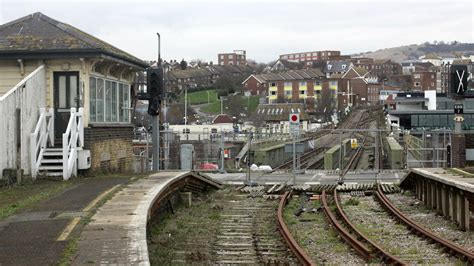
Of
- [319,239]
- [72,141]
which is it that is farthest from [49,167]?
[319,239]

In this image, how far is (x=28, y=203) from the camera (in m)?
12.1

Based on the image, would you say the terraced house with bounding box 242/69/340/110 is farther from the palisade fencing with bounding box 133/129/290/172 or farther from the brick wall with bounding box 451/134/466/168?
the brick wall with bounding box 451/134/466/168

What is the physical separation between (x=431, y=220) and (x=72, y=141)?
9046 mm

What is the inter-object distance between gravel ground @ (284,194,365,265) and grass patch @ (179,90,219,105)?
346ft

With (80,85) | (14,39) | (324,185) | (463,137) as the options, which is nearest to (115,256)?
(80,85)

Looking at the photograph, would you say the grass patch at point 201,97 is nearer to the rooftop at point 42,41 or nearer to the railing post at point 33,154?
the rooftop at point 42,41

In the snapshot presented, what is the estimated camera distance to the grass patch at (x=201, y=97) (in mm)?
122819

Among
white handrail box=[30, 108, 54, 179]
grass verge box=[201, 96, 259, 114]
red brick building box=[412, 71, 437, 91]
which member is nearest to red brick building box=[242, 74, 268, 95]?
grass verge box=[201, 96, 259, 114]

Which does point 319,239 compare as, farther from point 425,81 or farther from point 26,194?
point 425,81

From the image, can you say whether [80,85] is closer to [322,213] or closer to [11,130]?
[11,130]

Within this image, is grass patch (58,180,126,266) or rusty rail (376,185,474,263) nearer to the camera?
grass patch (58,180,126,266)

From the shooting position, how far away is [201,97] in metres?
128

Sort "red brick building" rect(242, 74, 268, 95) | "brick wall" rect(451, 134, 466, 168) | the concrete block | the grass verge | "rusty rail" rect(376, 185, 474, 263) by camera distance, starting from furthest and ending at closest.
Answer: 1. "red brick building" rect(242, 74, 268, 95)
2. the grass verge
3. "brick wall" rect(451, 134, 466, 168)
4. the concrete block
5. "rusty rail" rect(376, 185, 474, 263)

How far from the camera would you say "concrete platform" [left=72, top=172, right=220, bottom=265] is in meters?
7.41
